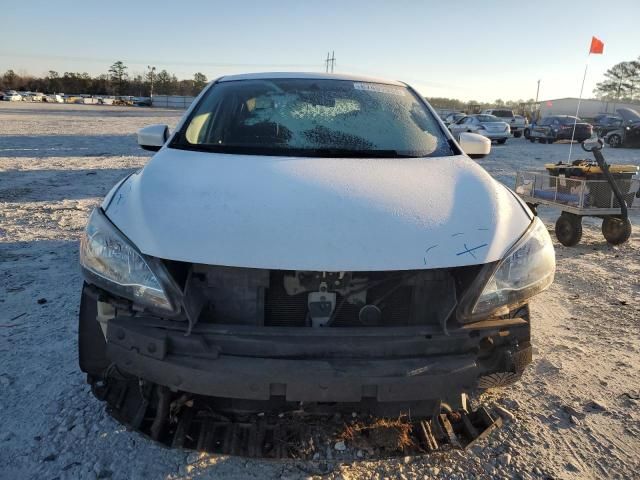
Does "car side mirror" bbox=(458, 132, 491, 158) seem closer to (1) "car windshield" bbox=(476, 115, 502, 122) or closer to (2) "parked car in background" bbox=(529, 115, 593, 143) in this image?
(1) "car windshield" bbox=(476, 115, 502, 122)

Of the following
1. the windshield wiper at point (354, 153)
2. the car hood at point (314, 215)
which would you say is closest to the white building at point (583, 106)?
the windshield wiper at point (354, 153)

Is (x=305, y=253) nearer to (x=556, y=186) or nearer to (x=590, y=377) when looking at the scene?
(x=590, y=377)

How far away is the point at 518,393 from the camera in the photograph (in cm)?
267

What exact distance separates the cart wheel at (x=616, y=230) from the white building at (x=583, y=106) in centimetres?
4707

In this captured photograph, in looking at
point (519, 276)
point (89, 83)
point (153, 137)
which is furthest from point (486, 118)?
point (89, 83)

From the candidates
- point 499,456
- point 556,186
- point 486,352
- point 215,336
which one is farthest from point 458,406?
point 556,186

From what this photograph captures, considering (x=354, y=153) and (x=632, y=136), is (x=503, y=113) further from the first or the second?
(x=354, y=153)

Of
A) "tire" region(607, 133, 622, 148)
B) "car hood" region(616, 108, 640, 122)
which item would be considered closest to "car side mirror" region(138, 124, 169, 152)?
"car hood" region(616, 108, 640, 122)

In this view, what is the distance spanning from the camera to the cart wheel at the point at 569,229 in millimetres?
5449

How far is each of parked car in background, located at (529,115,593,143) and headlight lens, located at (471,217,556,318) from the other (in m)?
23.3

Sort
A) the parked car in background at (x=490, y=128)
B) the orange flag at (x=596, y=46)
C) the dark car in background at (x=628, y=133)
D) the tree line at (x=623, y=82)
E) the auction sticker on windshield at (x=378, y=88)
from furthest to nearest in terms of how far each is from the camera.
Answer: the tree line at (x=623, y=82) < the parked car in background at (x=490, y=128) < the dark car in background at (x=628, y=133) < the orange flag at (x=596, y=46) < the auction sticker on windshield at (x=378, y=88)

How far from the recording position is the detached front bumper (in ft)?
5.57

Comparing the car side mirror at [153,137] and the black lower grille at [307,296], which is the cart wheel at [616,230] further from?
the car side mirror at [153,137]

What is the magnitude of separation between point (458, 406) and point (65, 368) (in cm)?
208
